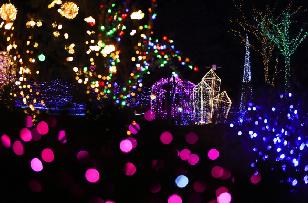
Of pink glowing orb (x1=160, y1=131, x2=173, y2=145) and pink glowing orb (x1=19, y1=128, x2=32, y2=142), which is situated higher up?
pink glowing orb (x1=19, y1=128, x2=32, y2=142)

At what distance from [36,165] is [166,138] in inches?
41.8

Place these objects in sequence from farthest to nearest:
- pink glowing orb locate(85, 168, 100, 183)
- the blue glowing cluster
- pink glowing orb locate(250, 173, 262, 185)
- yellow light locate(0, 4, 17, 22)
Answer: yellow light locate(0, 4, 17, 22) < the blue glowing cluster < pink glowing orb locate(250, 173, 262, 185) < pink glowing orb locate(85, 168, 100, 183)

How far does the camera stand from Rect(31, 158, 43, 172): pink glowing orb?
329cm

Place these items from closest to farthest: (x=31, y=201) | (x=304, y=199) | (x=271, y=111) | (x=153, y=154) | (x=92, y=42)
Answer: (x=31, y=201)
(x=153, y=154)
(x=304, y=199)
(x=271, y=111)
(x=92, y=42)

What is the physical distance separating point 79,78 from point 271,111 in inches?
141

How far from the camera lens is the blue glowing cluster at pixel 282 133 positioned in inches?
258

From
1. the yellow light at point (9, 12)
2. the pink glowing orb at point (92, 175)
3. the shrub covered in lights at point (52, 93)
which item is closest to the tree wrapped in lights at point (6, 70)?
the shrub covered in lights at point (52, 93)

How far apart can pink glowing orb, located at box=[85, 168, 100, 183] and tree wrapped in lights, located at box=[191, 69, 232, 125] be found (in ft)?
37.6

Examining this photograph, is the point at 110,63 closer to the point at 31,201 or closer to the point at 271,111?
the point at 271,111

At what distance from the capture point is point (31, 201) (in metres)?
3.32

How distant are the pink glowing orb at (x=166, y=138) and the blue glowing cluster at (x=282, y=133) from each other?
280 cm

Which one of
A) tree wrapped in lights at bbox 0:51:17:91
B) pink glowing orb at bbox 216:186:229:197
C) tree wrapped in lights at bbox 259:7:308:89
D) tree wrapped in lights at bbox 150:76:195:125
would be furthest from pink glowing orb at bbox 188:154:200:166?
tree wrapped in lights at bbox 259:7:308:89

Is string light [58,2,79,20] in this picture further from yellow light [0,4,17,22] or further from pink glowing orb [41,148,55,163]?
pink glowing orb [41,148,55,163]

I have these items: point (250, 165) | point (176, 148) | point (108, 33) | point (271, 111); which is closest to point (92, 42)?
point (108, 33)
